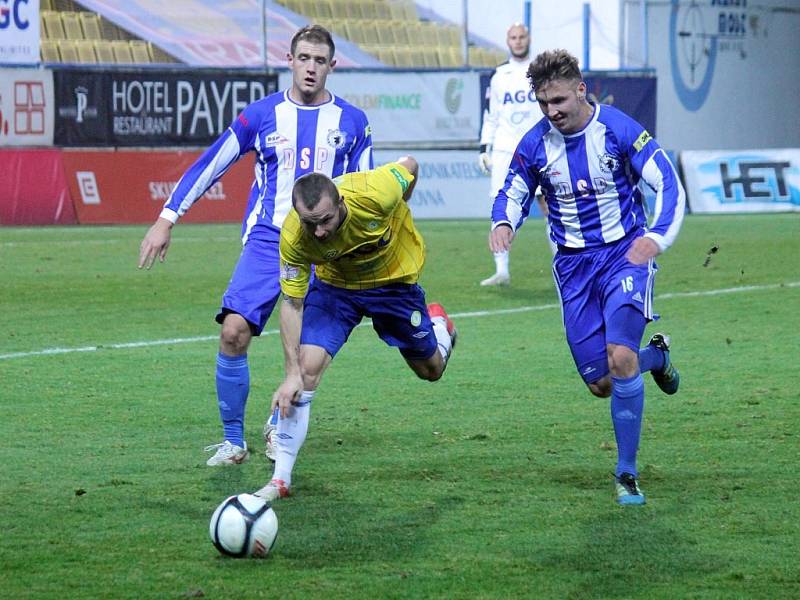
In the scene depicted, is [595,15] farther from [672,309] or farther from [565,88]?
[565,88]

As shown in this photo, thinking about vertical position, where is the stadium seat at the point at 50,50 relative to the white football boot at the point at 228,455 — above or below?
above

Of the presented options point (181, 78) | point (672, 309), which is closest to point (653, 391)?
point (672, 309)

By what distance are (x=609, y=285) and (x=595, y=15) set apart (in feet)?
71.4

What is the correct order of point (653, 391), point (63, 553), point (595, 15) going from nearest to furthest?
1. point (63, 553)
2. point (653, 391)
3. point (595, 15)

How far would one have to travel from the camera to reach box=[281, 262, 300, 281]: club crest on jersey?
17.6 feet

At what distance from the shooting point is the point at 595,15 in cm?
2670

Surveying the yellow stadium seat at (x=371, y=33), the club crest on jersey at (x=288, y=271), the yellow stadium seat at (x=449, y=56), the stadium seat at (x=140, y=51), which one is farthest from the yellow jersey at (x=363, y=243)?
the yellow stadium seat at (x=371, y=33)

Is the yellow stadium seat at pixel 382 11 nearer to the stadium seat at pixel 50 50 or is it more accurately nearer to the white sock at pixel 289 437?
the stadium seat at pixel 50 50

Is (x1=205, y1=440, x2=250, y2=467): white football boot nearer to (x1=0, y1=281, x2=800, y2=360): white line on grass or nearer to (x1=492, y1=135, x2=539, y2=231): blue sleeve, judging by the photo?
(x1=492, y1=135, x2=539, y2=231): blue sleeve

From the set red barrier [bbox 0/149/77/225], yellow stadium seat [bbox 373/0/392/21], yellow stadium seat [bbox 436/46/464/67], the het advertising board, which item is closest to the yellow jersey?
red barrier [bbox 0/149/77/225]

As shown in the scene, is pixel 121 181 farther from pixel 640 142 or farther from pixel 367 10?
pixel 640 142

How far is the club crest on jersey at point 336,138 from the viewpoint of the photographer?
642 centimetres

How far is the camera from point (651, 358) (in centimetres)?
662

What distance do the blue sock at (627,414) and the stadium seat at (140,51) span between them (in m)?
18.6
